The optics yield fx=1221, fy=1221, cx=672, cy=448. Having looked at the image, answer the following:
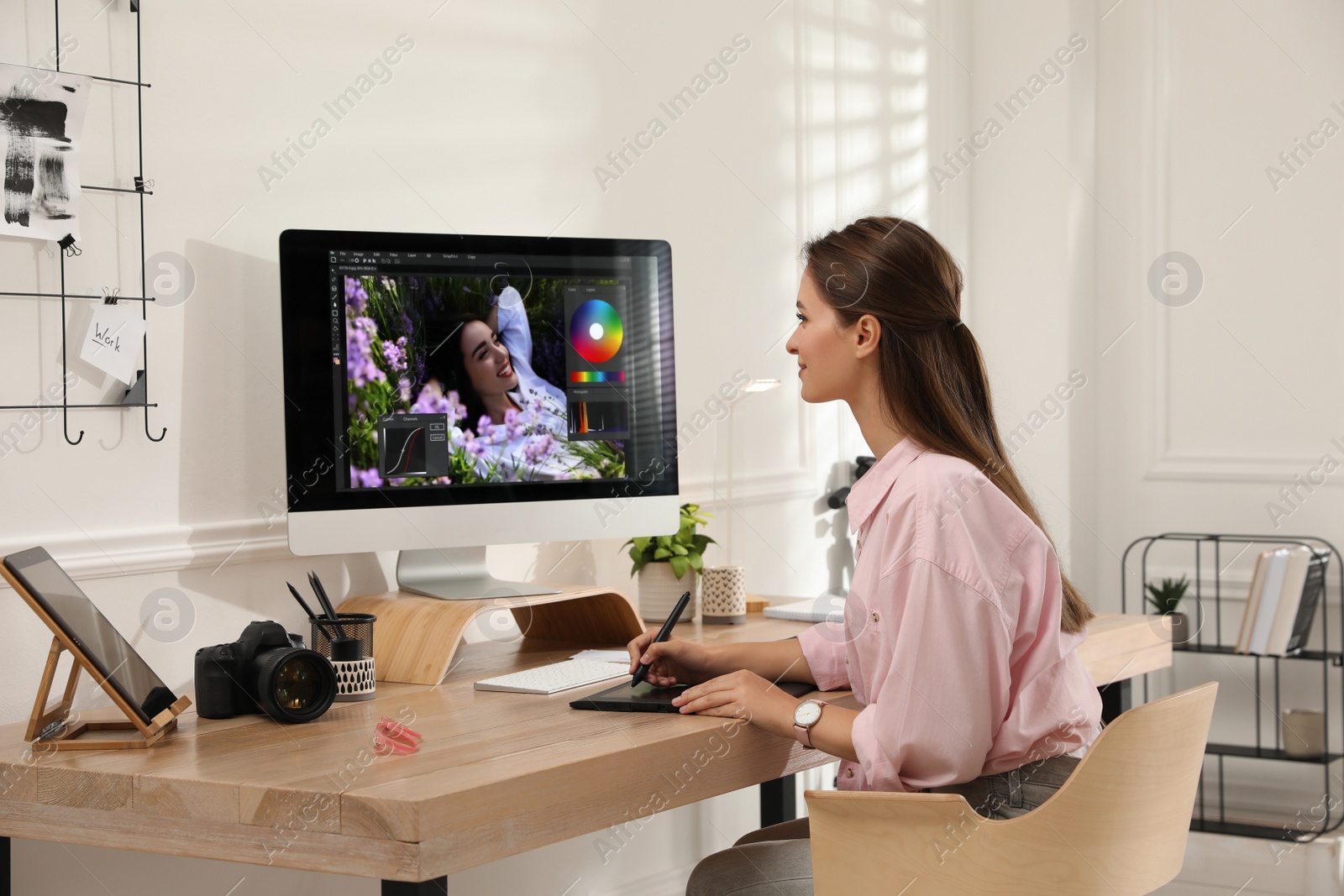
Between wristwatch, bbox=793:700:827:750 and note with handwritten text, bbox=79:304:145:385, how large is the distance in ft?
3.44

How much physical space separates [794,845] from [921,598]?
0.56 metres

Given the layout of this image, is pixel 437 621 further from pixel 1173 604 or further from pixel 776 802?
pixel 1173 604

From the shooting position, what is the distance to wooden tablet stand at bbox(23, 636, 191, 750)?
53.4 inches

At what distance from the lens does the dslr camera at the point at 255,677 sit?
1.51 m

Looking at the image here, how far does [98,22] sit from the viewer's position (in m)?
1.70

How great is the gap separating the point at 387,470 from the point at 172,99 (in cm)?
63

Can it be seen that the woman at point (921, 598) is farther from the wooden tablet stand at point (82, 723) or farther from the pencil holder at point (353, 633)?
the wooden tablet stand at point (82, 723)

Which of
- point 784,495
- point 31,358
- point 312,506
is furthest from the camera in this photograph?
point 784,495

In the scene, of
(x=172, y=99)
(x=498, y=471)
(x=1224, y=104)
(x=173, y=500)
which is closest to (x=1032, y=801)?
(x=498, y=471)

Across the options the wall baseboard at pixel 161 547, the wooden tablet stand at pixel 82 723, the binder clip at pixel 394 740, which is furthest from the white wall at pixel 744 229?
the binder clip at pixel 394 740

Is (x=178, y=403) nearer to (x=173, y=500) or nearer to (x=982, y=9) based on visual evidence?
(x=173, y=500)

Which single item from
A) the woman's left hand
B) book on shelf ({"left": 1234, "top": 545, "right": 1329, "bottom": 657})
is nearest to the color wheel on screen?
the woman's left hand

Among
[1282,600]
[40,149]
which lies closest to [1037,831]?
[40,149]

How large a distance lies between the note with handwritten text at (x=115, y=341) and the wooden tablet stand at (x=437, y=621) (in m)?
0.48
